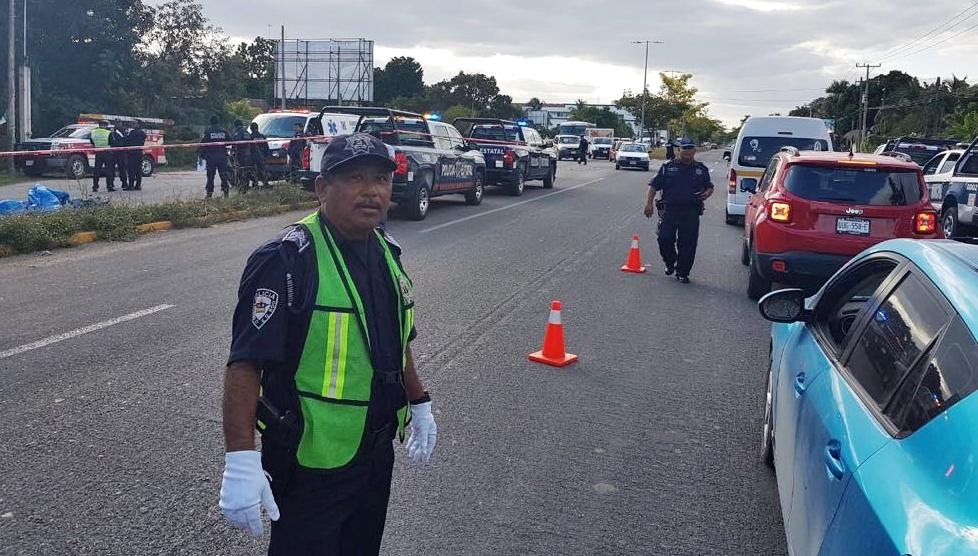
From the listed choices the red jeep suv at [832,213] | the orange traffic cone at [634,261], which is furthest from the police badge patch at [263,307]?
the orange traffic cone at [634,261]

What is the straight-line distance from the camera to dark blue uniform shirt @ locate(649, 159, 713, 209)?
10.4m

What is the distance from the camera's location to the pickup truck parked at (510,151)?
22.4 meters

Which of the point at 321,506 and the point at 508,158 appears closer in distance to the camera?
the point at 321,506

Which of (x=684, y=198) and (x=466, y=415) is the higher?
(x=684, y=198)

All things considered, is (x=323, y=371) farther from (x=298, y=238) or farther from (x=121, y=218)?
(x=121, y=218)

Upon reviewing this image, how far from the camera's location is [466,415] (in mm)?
5430

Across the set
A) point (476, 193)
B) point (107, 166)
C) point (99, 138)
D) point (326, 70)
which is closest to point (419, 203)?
point (476, 193)

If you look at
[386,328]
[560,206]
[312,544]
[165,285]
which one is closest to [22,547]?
[312,544]

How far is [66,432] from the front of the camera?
4.85 m

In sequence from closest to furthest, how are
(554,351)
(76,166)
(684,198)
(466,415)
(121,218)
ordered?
(466,415) → (554,351) → (684,198) → (121,218) → (76,166)

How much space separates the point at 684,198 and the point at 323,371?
8.70 m

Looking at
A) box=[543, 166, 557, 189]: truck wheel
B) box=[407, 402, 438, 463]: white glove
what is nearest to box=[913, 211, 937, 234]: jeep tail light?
box=[407, 402, 438, 463]: white glove

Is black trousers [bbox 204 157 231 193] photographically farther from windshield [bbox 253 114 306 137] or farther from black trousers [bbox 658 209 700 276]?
black trousers [bbox 658 209 700 276]

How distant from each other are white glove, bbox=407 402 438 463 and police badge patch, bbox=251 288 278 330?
844mm
